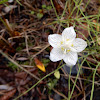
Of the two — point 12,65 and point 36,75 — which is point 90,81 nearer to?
point 36,75

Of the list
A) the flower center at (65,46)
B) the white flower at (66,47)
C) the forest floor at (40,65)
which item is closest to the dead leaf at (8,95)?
the forest floor at (40,65)

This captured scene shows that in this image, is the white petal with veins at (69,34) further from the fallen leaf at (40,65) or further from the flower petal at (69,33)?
the fallen leaf at (40,65)

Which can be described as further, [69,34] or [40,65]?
[40,65]

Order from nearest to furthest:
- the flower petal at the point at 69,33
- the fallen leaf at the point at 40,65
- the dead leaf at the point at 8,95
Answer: the flower petal at the point at 69,33, the dead leaf at the point at 8,95, the fallen leaf at the point at 40,65

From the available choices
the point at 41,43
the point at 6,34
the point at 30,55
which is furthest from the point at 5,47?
the point at 41,43

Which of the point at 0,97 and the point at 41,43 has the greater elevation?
the point at 41,43

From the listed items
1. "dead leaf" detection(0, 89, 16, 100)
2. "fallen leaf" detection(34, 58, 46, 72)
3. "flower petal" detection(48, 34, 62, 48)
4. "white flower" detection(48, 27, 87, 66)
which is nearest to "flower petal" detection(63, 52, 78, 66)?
"white flower" detection(48, 27, 87, 66)

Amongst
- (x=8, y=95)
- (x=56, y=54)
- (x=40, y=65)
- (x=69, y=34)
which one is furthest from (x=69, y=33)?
(x=8, y=95)

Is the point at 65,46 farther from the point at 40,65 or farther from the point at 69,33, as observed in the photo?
the point at 40,65
